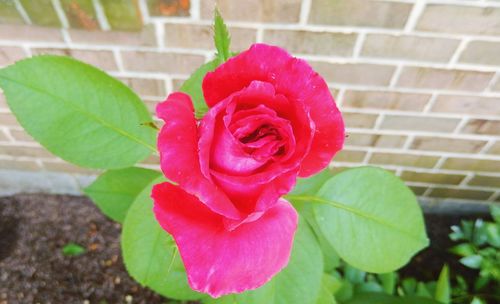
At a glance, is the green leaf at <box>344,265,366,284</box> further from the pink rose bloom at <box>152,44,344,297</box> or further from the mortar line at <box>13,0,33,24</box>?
the mortar line at <box>13,0,33,24</box>

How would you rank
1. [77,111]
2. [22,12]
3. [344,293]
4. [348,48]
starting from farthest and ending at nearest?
[344,293] < [348,48] < [22,12] < [77,111]

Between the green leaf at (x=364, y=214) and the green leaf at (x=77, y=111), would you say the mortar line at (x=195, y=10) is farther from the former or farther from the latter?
the green leaf at (x=364, y=214)

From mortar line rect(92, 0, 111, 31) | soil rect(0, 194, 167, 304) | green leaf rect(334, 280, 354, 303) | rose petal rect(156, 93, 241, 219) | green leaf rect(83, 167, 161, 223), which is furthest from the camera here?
soil rect(0, 194, 167, 304)

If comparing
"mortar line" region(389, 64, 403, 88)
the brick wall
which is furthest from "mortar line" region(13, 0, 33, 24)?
"mortar line" region(389, 64, 403, 88)

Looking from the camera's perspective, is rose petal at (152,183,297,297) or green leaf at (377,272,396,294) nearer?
rose petal at (152,183,297,297)

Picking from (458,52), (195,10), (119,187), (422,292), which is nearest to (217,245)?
(119,187)

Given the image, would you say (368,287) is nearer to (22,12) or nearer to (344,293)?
(344,293)
